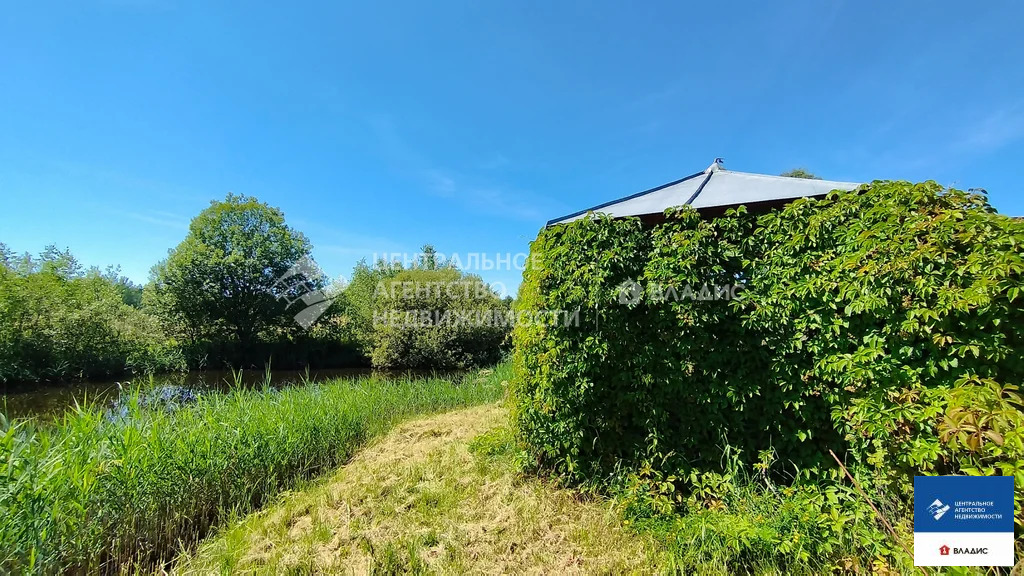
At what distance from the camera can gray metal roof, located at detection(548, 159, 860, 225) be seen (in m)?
2.65

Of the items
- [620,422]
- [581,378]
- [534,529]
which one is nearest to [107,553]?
[534,529]

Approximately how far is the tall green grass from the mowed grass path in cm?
37

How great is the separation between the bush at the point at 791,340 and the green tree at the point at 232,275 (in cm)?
1651

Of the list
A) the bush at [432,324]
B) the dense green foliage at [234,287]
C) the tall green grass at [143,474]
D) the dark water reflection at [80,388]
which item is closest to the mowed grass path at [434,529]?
the tall green grass at [143,474]

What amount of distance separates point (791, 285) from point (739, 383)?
74 centimetres

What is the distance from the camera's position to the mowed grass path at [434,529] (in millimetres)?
2068

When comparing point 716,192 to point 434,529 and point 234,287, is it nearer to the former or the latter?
point 434,529

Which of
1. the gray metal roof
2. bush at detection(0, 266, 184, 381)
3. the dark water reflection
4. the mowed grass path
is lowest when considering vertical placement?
the dark water reflection

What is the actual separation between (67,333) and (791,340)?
18483mm

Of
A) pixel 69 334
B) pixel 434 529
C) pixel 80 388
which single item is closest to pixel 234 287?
pixel 69 334

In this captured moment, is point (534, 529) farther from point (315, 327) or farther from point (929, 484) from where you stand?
point (315, 327)

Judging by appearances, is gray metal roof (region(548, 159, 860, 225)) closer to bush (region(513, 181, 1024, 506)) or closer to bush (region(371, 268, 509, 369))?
bush (region(513, 181, 1024, 506))

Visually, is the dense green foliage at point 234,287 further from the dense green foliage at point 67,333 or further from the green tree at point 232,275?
the dense green foliage at point 67,333

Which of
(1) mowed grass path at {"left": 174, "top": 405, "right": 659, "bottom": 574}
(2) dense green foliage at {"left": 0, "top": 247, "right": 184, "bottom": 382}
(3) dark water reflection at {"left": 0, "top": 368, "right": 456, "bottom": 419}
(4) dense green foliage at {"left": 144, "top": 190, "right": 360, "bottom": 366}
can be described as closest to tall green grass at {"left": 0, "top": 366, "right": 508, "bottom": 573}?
(1) mowed grass path at {"left": 174, "top": 405, "right": 659, "bottom": 574}
